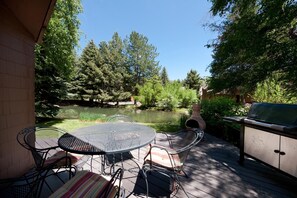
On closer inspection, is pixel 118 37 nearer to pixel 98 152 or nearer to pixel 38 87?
pixel 38 87

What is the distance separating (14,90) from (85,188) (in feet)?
5.25

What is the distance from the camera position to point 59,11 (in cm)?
707

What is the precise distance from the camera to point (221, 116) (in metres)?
4.79

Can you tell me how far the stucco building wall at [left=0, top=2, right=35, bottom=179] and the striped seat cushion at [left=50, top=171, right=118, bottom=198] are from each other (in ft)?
3.51

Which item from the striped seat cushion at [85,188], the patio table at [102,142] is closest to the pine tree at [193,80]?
the patio table at [102,142]

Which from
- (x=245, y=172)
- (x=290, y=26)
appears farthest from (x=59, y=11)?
(x=245, y=172)

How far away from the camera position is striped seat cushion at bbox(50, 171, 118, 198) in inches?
48.3

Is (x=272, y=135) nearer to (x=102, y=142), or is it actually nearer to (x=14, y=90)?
(x=102, y=142)

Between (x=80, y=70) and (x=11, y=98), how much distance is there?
16.2 metres

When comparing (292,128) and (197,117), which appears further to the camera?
(197,117)

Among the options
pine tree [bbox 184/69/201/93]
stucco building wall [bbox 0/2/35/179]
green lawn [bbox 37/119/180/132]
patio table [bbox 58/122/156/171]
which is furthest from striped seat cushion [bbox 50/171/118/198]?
pine tree [bbox 184/69/201/93]

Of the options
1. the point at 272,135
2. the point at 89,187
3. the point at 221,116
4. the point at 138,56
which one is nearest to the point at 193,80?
the point at 138,56

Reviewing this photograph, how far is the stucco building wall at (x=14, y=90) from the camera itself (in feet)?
6.16

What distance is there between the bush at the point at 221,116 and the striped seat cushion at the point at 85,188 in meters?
3.56
